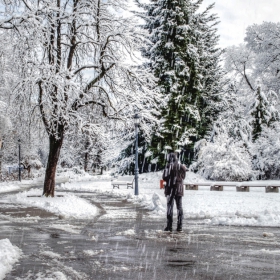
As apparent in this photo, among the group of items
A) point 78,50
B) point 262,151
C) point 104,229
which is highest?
point 78,50

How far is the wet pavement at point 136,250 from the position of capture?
6.18 meters

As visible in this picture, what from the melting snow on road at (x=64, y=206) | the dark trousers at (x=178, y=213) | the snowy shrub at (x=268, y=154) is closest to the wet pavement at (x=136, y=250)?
the dark trousers at (x=178, y=213)

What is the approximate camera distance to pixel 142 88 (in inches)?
773

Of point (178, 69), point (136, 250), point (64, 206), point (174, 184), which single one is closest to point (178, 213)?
point (174, 184)

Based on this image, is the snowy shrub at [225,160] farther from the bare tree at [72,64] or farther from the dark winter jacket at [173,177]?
the dark winter jacket at [173,177]

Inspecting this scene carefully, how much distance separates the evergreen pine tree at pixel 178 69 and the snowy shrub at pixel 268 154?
5679 millimetres

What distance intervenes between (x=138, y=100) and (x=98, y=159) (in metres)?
66.7

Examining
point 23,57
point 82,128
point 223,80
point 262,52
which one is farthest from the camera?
point 223,80

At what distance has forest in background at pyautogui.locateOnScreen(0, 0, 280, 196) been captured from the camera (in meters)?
16.7

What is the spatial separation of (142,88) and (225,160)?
16.0m

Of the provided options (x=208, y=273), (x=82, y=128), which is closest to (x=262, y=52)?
(x=82, y=128)

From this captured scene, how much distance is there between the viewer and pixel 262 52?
34.3 meters

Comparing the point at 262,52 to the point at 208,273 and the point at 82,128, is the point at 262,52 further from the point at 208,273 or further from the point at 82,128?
the point at 208,273

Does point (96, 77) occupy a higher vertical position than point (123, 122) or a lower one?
higher
